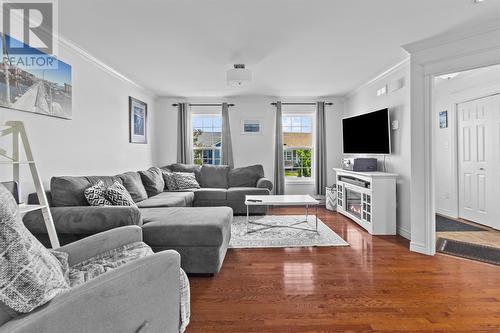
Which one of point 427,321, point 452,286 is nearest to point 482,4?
point 452,286

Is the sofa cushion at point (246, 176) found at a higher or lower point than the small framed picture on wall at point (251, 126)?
lower

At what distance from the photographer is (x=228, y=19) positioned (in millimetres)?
2566

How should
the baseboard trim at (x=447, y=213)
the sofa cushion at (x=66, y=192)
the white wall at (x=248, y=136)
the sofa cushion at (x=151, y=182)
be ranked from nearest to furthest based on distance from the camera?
the sofa cushion at (x=66, y=192) < the sofa cushion at (x=151, y=182) < the baseboard trim at (x=447, y=213) < the white wall at (x=248, y=136)

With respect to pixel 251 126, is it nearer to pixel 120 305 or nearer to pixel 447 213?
pixel 447 213

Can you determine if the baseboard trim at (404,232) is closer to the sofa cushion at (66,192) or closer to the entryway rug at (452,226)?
the entryway rug at (452,226)

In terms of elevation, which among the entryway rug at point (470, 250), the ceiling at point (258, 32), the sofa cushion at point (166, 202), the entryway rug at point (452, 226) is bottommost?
the entryway rug at point (470, 250)

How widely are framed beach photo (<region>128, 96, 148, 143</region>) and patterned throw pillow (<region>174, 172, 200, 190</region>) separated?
990 mm

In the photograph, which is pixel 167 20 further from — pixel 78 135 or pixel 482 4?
pixel 482 4

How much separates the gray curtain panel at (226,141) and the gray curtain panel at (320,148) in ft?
6.36

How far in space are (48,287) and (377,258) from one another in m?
2.97

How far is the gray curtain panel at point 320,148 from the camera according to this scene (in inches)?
235

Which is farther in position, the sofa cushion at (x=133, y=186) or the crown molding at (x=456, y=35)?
the sofa cushion at (x=133, y=186)

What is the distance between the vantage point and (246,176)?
5.56m

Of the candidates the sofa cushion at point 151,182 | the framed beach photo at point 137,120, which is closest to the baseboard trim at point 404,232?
the sofa cushion at point 151,182
